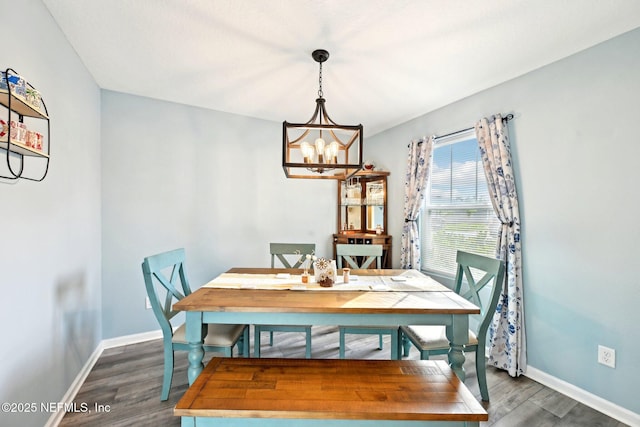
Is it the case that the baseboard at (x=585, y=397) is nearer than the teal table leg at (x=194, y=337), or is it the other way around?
the teal table leg at (x=194, y=337)

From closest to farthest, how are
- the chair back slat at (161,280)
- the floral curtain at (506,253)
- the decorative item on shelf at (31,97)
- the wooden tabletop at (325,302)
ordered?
the decorative item on shelf at (31,97), the wooden tabletop at (325,302), the chair back slat at (161,280), the floral curtain at (506,253)

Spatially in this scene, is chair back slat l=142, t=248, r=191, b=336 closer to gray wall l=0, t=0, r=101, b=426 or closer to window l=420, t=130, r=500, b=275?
gray wall l=0, t=0, r=101, b=426

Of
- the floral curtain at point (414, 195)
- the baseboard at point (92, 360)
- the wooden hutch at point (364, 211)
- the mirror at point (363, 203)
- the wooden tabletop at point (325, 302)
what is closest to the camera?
the wooden tabletop at point (325, 302)

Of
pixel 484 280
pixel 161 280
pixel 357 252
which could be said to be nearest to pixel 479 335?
pixel 484 280

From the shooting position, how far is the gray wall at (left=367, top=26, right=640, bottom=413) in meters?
1.89

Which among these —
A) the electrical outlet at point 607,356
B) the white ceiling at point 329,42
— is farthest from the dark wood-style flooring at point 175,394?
the white ceiling at point 329,42

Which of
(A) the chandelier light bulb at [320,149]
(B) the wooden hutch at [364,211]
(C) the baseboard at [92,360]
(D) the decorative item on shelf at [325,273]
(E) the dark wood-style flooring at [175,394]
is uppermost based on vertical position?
(A) the chandelier light bulb at [320,149]

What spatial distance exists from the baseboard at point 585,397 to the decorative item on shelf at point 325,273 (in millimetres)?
1853

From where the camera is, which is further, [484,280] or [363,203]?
[363,203]

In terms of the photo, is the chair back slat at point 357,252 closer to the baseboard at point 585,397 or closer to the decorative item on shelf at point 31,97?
the baseboard at point 585,397

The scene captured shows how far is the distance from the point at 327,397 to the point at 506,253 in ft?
6.80

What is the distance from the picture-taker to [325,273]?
83.7 inches

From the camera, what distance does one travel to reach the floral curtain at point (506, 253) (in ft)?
7.84

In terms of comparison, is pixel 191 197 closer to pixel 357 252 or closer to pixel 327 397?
pixel 357 252
